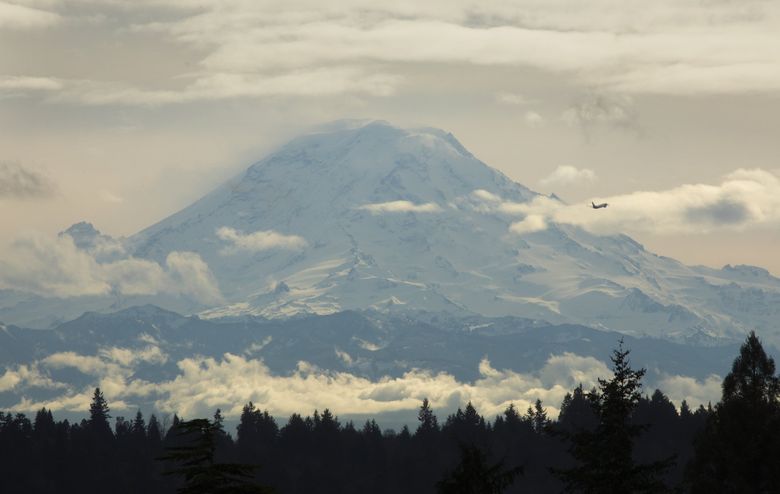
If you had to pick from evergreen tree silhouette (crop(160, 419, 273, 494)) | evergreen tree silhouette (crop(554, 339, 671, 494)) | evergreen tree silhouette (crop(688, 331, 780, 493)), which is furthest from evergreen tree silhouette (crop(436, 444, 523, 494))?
evergreen tree silhouette (crop(688, 331, 780, 493))

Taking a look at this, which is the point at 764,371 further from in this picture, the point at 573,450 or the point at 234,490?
the point at 234,490

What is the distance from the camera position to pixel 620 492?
184 feet

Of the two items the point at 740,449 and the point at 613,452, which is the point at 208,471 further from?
the point at 740,449

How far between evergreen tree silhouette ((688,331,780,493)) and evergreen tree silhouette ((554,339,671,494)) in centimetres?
1729

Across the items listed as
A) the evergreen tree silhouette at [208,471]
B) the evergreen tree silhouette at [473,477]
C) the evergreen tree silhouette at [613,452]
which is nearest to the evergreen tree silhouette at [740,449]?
the evergreen tree silhouette at [613,452]

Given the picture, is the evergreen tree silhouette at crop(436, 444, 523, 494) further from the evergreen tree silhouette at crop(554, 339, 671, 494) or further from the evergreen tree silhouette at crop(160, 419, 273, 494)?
the evergreen tree silhouette at crop(160, 419, 273, 494)

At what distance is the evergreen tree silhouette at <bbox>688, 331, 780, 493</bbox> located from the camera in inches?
2881

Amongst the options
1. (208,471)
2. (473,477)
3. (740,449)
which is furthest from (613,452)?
(740,449)

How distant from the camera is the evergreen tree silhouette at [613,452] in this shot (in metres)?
56.2

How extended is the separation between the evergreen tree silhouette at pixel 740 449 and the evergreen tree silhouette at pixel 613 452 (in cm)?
1729

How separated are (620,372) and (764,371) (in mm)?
22074

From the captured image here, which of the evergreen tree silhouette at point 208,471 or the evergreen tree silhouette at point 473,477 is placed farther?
the evergreen tree silhouette at point 473,477

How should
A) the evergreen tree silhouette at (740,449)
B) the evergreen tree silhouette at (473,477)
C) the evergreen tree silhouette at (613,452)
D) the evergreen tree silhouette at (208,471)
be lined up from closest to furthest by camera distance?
1. the evergreen tree silhouette at (208,471)
2. the evergreen tree silhouette at (613,452)
3. the evergreen tree silhouette at (473,477)
4. the evergreen tree silhouette at (740,449)

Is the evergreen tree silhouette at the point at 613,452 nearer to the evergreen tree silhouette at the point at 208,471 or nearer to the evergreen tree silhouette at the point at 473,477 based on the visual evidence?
the evergreen tree silhouette at the point at 473,477
